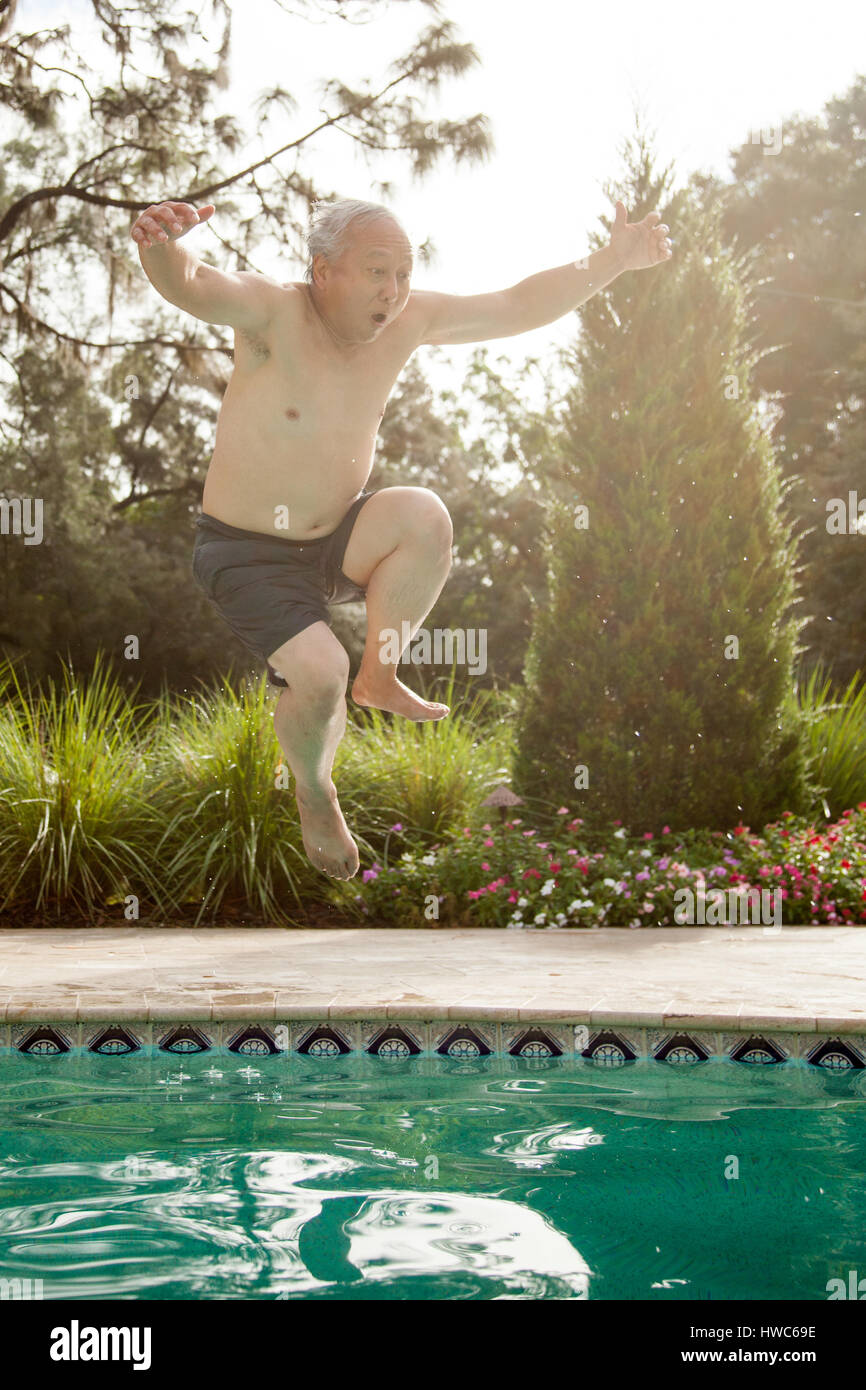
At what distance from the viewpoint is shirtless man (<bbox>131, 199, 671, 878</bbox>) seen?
2.86m

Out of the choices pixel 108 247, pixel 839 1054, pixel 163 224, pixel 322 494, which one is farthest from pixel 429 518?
pixel 108 247

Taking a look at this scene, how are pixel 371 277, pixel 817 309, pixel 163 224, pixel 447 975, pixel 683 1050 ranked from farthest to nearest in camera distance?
pixel 817 309 < pixel 447 975 < pixel 683 1050 < pixel 371 277 < pixel 163 224

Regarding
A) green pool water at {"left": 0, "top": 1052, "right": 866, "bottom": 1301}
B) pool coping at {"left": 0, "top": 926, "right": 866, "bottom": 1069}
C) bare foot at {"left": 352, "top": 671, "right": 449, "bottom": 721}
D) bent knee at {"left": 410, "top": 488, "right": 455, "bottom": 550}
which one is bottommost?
green pool water at {"left": 0, "top": 1052, "right": 866, "bottom": 1301}

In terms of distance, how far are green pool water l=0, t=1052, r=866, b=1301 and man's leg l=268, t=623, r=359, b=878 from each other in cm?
82

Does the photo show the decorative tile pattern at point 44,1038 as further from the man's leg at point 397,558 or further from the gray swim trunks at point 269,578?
the man's leg at point 397,558

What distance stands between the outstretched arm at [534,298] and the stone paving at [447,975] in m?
2.02

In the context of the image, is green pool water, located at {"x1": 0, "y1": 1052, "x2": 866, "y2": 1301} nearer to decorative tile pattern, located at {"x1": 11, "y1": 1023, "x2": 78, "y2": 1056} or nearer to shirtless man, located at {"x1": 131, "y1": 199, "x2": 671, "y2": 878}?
decorative tile pattern, located at {"x1": 11, "y1": 1023, "x2": 78, "y2": 1056}

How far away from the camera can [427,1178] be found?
10.3 ft

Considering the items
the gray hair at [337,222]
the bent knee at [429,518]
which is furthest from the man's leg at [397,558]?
the gray hair at [337,222]

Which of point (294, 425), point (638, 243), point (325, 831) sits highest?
point (638, 243)

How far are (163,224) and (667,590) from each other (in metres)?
5.39

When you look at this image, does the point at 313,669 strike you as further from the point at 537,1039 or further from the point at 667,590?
the point at 667,590

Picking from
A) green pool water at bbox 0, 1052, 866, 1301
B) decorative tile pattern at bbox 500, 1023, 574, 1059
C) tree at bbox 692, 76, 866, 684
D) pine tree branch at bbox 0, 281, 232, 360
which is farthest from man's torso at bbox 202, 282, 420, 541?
tree at bbox 692, 76, 866, 684

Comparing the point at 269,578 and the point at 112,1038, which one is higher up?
the point at 269,578
